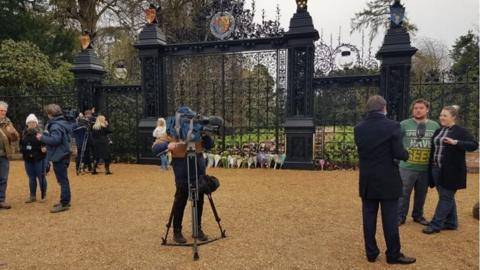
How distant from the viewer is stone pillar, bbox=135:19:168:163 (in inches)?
422

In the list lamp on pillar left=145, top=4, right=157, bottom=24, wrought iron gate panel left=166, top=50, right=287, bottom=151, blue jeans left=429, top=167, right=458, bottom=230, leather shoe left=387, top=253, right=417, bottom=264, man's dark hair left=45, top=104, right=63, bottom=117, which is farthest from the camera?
lamp on pillar left=145, top=4, right=157, bottom=24

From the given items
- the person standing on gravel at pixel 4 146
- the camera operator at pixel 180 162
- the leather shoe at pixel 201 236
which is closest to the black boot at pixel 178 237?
the camera operator at pixel 180 162

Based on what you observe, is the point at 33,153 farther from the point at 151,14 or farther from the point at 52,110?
the point at 151,14

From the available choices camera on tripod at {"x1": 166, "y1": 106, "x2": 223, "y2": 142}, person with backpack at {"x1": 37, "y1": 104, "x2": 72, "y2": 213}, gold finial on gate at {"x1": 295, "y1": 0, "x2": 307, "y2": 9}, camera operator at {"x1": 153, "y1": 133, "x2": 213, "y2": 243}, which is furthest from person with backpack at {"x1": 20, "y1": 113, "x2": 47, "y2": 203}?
gold finial on gate at {"x1": 295, "y1": 0, "x2": 307, "y2": 9}

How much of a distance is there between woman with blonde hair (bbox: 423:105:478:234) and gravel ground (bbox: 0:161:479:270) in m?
0.32

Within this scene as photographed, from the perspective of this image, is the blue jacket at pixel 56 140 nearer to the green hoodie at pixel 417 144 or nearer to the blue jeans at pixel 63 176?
the blue jeans at pixel 63 176

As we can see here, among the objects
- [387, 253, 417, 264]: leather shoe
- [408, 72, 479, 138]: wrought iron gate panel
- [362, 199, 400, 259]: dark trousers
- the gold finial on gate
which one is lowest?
[387, 253, 417, 264]: leather shoe

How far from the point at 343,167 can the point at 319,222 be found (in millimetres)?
4858

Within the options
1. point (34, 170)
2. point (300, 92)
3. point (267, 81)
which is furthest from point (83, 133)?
point (300, 92)

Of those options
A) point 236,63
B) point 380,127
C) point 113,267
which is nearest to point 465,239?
point 380,127

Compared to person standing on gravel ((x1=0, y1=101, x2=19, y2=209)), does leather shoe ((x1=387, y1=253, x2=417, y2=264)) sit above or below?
below

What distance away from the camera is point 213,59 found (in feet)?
43.3

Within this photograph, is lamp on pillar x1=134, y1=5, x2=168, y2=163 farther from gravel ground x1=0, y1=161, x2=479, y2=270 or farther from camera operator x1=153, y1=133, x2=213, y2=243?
camera operator x1=153, y1=133, x2=213, y2=243

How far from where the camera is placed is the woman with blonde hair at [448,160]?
439 centimetres
